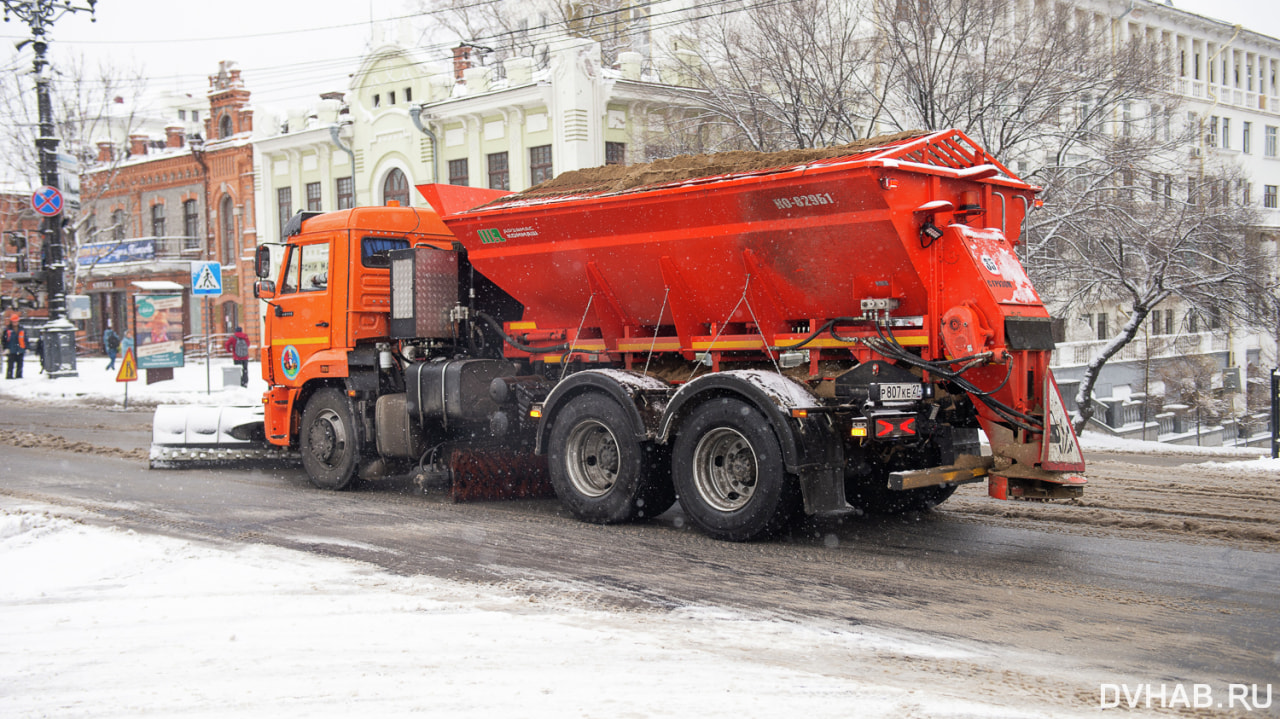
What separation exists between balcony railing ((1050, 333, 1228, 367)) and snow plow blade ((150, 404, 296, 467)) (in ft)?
72.5

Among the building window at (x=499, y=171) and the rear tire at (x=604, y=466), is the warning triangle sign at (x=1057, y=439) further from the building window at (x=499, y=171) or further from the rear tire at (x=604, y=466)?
the building window at (x=499, y=171)

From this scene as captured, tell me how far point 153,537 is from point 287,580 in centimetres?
213

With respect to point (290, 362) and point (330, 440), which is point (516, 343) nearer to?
point (330, 440)

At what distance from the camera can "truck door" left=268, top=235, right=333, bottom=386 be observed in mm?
11102

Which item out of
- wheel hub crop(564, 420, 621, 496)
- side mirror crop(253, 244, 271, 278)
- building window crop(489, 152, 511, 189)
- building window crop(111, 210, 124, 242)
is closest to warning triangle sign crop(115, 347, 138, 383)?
side mirror crop(253, 244, 271, 278)

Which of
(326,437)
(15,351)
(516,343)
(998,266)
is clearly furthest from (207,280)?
(998,266)

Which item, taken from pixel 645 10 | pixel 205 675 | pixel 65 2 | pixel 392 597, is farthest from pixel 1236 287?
pixel 65 2

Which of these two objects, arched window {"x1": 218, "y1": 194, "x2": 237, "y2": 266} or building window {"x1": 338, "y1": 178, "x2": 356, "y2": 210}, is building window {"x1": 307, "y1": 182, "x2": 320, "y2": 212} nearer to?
building window {"x1": 338, "y1": 178, "x2": 356, "y2": 210}

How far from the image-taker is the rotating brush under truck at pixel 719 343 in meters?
7.24

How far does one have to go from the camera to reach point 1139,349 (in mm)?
34062

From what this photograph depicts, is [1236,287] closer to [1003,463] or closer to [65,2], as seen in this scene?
[1003,463]

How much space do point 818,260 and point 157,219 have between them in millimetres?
45510

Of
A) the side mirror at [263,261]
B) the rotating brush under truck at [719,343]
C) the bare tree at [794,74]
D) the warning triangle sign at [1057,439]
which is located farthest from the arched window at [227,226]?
the warning triangle sign at [1057,439]

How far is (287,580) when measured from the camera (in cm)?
647
